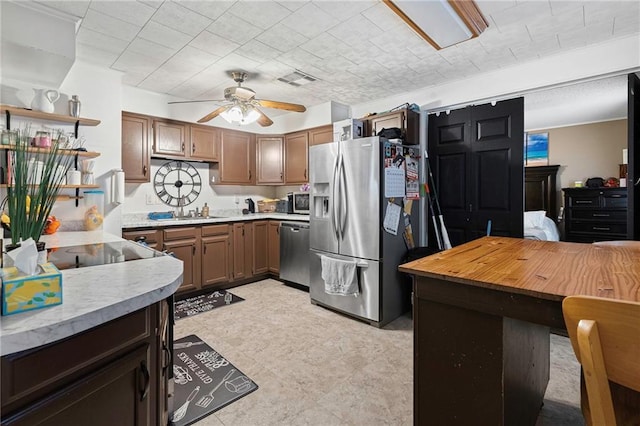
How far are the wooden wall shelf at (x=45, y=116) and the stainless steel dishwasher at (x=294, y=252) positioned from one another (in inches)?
91.4

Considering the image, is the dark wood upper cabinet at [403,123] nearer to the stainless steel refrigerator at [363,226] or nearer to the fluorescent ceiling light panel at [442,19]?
the stainless steel refrigerator at [363,226]

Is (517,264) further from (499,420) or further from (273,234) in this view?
(273,234)

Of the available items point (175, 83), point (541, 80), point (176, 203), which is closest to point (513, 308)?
point (541, 80)

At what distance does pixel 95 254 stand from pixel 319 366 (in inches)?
62.8

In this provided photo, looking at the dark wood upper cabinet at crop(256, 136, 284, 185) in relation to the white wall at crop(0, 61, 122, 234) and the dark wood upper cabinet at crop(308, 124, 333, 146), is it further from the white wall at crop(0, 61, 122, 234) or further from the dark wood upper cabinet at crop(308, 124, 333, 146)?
the white wall at crop(0, 61, 122, 234)

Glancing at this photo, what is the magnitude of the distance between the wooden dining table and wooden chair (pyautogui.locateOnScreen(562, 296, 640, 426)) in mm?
178

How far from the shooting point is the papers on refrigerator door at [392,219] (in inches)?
119

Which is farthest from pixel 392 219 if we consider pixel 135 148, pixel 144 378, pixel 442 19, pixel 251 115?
pixel 135 148

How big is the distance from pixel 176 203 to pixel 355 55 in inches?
117

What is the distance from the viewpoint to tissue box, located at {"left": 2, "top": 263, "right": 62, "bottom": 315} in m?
0.81

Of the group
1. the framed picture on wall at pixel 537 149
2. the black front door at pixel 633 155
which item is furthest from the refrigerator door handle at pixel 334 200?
the framed picture on wall at pixel 537 149

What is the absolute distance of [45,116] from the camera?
8.66ft

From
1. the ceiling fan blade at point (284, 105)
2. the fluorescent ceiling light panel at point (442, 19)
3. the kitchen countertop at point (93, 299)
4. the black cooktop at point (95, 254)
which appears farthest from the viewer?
the ceiling fan blade at point (284, 105)

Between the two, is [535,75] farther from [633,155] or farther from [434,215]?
[434,215]
